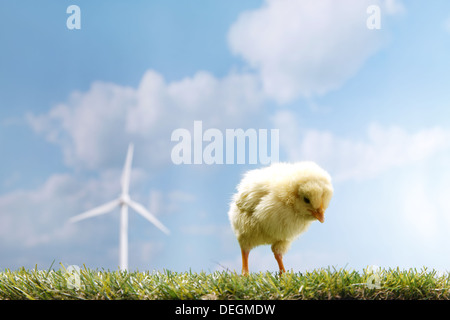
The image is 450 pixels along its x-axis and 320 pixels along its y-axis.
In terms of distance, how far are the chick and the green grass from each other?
0.58 feet

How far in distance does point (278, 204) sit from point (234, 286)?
0.42 metres

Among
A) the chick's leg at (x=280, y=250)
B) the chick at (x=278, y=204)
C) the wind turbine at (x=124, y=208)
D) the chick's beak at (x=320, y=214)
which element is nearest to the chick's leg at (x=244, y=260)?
the chick at (x=278, y=204)

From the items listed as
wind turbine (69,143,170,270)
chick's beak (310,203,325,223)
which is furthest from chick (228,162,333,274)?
wind turbine (69,143,170,270)

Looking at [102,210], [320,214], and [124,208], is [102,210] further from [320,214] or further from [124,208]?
[320,214]

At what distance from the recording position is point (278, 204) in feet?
6.22

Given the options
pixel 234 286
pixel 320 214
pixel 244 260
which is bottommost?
pixel 234 286

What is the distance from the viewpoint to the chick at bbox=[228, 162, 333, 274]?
183cm

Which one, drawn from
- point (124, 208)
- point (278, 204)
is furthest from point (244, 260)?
point (124, 208)

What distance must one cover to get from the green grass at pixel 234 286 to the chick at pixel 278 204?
18 cm

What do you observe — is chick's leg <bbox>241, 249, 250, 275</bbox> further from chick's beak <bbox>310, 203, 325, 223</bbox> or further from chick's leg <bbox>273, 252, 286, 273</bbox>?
chick's beak <bbox>310, 203, 325, 223</bbox>

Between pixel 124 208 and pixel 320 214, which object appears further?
pixel 124 208

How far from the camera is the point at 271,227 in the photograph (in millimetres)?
1921
